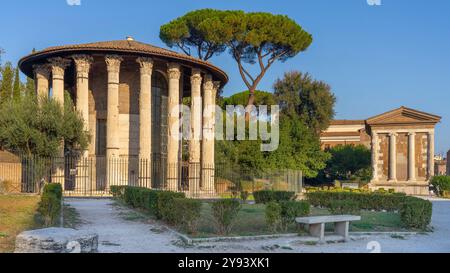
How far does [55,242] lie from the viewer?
221 inches

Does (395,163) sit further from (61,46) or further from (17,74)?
(17,74)

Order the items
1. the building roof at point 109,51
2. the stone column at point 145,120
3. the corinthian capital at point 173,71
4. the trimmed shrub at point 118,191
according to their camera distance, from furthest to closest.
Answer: the corinthian capital at point 173,71
the stone column at point 145,120
the building roof at point 109,51
the trimmed shrub at point 118,191

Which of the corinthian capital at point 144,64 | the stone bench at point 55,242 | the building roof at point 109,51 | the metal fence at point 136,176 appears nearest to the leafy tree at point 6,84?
the building roof at point 109,51

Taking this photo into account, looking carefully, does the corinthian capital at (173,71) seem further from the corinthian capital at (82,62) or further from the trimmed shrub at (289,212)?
the trimmed shrub at (289,212)

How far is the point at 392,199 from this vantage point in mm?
16109

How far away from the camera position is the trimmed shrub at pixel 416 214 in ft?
36.6

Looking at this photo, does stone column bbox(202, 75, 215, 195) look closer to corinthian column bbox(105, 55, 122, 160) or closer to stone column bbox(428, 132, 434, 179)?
corinthian column bbox(105, 55, 122, 160)

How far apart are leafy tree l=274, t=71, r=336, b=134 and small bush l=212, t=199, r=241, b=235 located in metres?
28.6

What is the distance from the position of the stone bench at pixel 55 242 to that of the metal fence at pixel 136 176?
14893mm

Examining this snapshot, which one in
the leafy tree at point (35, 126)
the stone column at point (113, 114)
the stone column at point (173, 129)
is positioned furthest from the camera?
the stone column at point (173, 129)

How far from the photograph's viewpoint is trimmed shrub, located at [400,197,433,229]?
11148 millimetres

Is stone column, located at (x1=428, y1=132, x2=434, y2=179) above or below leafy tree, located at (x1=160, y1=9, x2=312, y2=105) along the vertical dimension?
below

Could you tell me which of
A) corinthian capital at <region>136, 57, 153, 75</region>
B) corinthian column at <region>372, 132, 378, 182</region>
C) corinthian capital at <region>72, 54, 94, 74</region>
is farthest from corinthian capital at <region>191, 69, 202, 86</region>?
corinthian column at <region>372, 132, 378, 182</region>
